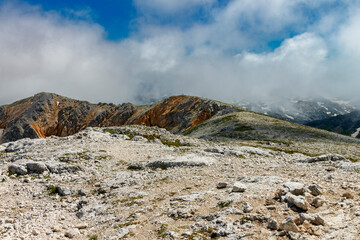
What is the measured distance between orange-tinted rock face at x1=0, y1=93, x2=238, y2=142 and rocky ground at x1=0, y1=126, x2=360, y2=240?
328 feet

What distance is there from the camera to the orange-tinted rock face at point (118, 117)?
12988cm

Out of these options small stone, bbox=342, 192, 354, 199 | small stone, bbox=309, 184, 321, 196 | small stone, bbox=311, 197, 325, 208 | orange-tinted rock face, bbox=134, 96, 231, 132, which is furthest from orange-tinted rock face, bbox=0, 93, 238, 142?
small stone, bbox=311, 197, 325, 208

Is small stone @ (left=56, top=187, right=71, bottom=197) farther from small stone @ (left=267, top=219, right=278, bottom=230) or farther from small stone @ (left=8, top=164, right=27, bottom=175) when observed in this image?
small stone @ (left=267, top=219, right=278, bottom=230)

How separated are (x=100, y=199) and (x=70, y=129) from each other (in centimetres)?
19358

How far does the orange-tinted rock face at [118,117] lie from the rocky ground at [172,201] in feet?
328

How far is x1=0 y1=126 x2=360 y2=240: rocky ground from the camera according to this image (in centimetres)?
1029

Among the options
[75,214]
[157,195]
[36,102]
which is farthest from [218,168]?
[36,102]

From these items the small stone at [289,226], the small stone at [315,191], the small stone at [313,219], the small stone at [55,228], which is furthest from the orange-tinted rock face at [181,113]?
the small stone at [289,226]

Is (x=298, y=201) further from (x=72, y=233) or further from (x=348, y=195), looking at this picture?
(x=72, y=233)

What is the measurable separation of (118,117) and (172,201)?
6986 inches

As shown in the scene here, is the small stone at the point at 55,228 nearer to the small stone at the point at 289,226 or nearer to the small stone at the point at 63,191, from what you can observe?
the small stone at the point at 63,191

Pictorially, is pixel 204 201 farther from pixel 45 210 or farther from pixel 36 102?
pixel 36 102

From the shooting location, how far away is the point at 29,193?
19.4 meters

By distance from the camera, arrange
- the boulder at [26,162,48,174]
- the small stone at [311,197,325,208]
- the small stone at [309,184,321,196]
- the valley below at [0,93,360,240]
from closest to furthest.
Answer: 1. the valley below at [0,93,360,240]
2. the small stone at [311,197,325,208]
3. the small stone at [309,184,321,196]
4. the boulder at [26,162,48,174]
